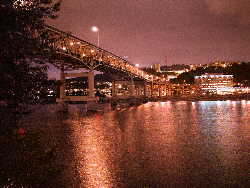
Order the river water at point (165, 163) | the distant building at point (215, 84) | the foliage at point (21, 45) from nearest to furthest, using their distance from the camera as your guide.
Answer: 1. the foliage at point (21, 45)
2. the river water at point (165, 163)
3. the distant building at point (215, 84)

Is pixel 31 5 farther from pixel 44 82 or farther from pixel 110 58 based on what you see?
pixel 110 58

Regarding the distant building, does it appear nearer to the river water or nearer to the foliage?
the river water

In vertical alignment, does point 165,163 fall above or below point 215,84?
below

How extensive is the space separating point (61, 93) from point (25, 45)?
4770 centimetres

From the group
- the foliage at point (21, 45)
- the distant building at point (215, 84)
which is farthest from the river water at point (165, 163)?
the distant building at point (215, 84)

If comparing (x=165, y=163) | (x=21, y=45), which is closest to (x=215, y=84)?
(x=165, y=163)

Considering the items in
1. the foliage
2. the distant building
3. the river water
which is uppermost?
the distant building

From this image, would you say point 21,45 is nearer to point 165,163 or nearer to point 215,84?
point 165,163

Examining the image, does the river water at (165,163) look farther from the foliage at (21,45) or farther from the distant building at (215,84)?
the distant building at (215,84)

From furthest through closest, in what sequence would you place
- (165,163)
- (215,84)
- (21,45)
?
(215,84)
(165,163)
(21,45)

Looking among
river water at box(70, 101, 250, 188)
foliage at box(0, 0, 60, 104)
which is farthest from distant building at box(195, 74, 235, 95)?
foliage at box(0, 0, 60, 104)

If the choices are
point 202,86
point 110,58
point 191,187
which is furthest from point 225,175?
point 202,86

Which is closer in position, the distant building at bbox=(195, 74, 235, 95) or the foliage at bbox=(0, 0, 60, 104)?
the foliage at bbox=(0, 0, 60, 104)

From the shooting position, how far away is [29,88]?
469 centimetres
